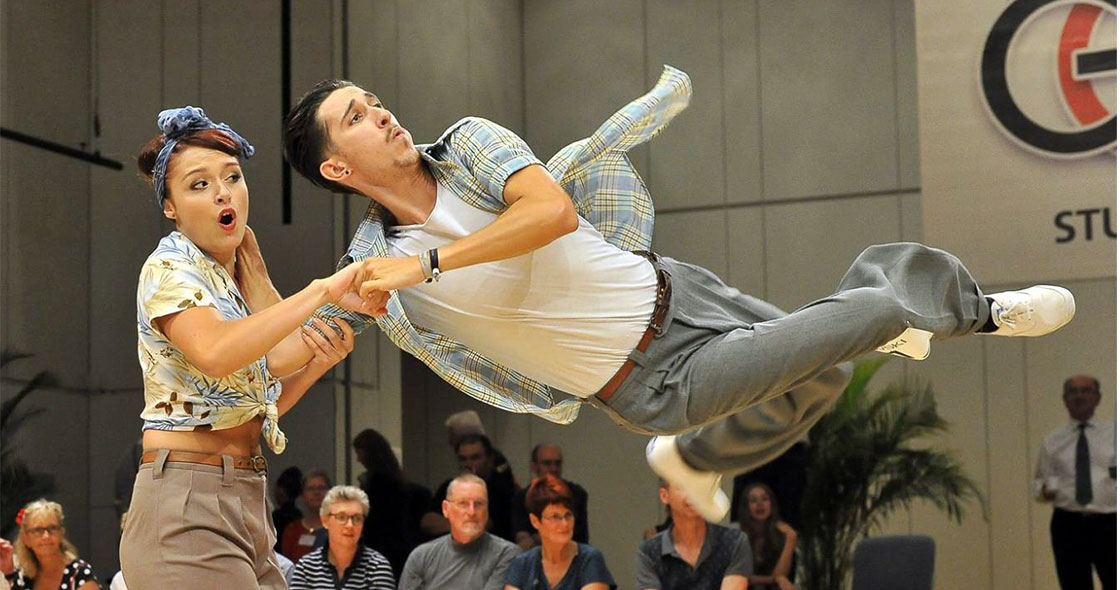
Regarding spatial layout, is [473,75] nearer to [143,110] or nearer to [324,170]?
[143,110]

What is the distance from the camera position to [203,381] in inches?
90.8

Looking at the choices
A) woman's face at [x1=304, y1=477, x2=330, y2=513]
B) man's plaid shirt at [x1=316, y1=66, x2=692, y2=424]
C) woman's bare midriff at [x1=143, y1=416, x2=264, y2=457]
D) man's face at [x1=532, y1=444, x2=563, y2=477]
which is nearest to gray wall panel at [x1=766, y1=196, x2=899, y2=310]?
man's face at [x1=532, y1=444, x2=563, y2=477]

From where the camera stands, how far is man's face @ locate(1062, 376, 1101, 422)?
19.7ft

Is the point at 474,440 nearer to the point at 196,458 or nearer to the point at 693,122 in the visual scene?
the point at 693,122

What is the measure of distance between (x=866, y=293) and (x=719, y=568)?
2.60m

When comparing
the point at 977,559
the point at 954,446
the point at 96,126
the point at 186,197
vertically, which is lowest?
the point at 977,559

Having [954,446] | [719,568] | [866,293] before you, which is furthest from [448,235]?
[954,446]

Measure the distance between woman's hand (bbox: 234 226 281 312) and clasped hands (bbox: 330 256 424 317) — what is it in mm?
228

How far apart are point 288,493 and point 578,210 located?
4645 millimetres

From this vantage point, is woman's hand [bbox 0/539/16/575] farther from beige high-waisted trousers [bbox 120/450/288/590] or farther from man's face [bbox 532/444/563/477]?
beige high-waisted trousers [bbox 120/450/288/590]

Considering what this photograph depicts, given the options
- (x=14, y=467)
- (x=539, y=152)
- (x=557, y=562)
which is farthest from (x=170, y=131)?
(x=14, y=467)

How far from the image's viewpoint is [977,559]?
20.6 ft

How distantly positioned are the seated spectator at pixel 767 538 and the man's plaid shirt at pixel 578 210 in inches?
131

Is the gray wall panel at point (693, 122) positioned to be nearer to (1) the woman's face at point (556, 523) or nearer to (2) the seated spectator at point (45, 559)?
(1) the woman's face at point (556, 523)
